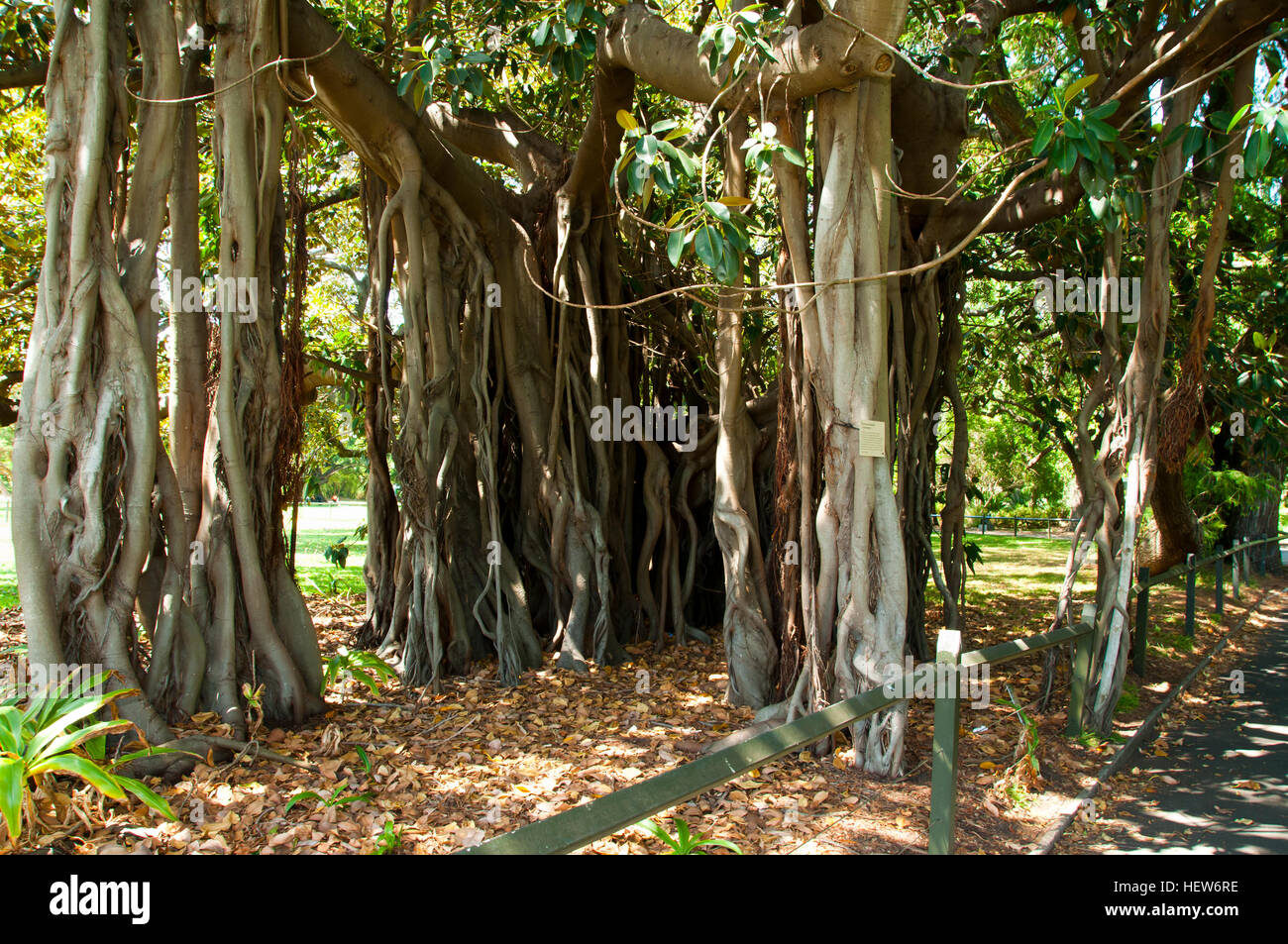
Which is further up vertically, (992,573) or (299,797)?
(299,797)

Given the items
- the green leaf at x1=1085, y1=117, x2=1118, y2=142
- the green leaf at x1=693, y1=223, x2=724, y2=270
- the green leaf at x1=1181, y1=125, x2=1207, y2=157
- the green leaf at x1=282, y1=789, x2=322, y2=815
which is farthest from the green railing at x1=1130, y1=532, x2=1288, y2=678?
the green leaf at x1=282, y1=789, x2=322, y2=815

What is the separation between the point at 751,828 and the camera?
3406 millimetres

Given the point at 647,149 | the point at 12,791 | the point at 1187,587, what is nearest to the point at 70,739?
the point at 12,791

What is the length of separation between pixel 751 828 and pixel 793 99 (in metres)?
3.26

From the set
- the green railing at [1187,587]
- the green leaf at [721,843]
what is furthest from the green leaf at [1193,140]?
the green leaf at [721,843]

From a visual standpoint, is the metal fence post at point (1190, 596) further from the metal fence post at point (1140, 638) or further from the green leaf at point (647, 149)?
the green leaf at point (647, 149)

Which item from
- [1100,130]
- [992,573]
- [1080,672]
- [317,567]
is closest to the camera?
[1100,130]

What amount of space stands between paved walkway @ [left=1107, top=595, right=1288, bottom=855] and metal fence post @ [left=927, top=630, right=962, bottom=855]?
100cm

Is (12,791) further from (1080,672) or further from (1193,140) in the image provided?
(1193,140)

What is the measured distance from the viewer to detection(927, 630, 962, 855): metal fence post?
2867 mm

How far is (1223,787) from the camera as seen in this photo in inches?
161

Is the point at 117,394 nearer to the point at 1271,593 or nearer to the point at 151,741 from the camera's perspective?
the point at 151,741

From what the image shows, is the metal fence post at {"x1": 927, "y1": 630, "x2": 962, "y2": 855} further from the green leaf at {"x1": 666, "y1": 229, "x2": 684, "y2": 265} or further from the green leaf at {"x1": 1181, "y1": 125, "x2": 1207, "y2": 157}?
the green leaf at {"x1": 1181, "y1": 125, "x2": 1207, "y2": 157}

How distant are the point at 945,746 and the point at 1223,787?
2.06 metres
